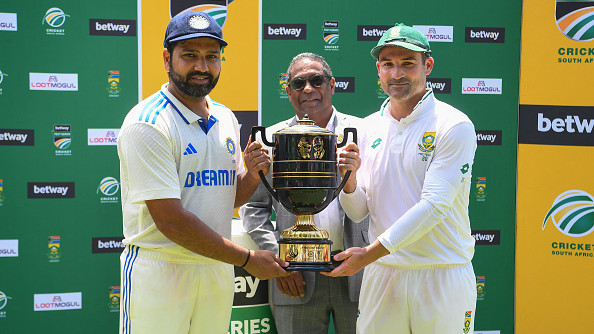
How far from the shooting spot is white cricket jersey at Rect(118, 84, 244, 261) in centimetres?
246

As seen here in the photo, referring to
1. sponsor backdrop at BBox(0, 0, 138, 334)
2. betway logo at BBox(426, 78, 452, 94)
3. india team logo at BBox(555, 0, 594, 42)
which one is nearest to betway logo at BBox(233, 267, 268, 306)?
sponsor backdrop at BBox(0, 0, 138, 334)

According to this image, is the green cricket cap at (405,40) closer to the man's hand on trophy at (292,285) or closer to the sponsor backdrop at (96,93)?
the man's hand on trophy at (292,285)

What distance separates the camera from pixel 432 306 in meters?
2.73

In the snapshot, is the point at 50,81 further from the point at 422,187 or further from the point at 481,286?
the point at 481,286

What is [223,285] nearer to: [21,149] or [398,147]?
[398,147]

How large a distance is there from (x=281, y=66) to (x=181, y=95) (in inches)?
88.4

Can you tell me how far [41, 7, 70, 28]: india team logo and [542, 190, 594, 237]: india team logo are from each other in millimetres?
4131

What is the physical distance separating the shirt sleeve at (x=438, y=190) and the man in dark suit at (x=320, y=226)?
64 cm

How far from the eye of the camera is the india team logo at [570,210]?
495 cm

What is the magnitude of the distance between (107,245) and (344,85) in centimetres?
225

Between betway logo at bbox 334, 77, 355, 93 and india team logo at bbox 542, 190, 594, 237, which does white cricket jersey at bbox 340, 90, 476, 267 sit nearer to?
betway logo at bbox 334, 77, 355, 93

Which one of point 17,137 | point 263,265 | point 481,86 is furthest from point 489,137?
point 17,137

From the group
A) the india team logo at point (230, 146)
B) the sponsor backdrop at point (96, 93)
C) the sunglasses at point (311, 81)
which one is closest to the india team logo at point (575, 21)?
the sponsor backdrop at point (96, 93)

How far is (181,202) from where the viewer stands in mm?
2570
